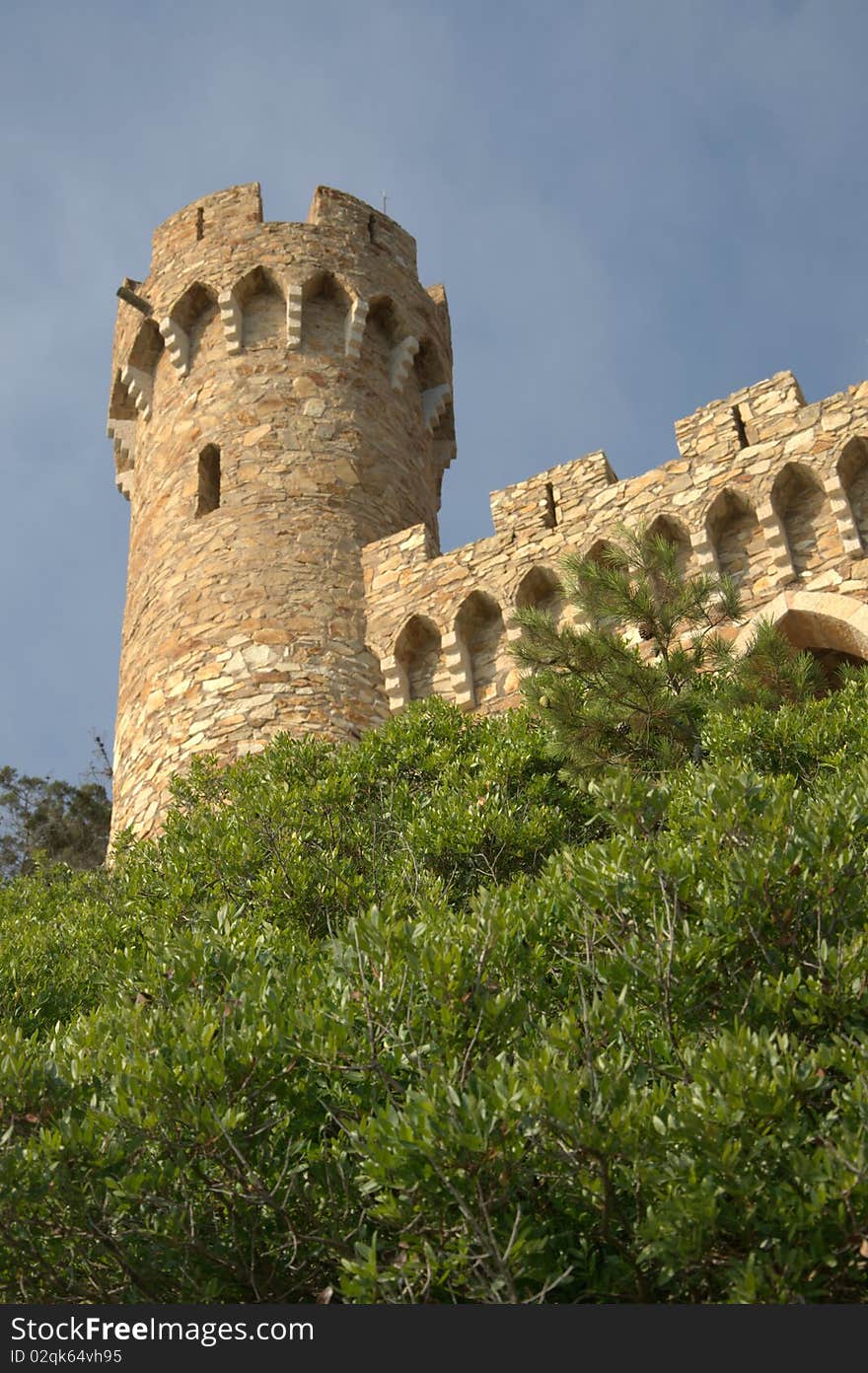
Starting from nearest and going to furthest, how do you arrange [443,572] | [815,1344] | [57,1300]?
1. [815,1344]
2. [57,1300]
3. [443,572]

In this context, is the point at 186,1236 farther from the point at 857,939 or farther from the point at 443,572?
the point at 443,572

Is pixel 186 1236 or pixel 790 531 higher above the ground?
pixel 790 531

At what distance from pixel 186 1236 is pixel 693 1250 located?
6.10 ft

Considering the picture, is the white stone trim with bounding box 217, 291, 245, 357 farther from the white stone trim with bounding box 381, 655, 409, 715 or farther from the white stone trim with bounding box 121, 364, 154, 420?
the white stone trim with bounding box 381, 655, 409, 715

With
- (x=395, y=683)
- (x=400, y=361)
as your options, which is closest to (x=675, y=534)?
(x=395, y=683)

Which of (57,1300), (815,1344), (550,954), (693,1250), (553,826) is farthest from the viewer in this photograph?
(553,826)

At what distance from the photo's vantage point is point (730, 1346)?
4074 mm

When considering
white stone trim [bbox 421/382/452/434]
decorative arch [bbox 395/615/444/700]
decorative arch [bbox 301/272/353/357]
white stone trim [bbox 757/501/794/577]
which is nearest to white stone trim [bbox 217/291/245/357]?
decorative arch [bbox 301/272/353/357]

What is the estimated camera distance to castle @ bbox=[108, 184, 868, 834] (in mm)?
12695

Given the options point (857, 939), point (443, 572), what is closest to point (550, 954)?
point (857, 939)

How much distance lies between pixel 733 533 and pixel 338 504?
440cm

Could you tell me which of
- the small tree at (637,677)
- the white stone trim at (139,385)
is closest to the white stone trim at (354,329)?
the white stone trim at (139,385)

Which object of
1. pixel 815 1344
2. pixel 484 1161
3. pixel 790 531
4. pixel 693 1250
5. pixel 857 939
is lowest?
pixel 815 1344

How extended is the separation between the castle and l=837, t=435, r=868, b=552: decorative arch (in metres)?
0.02
